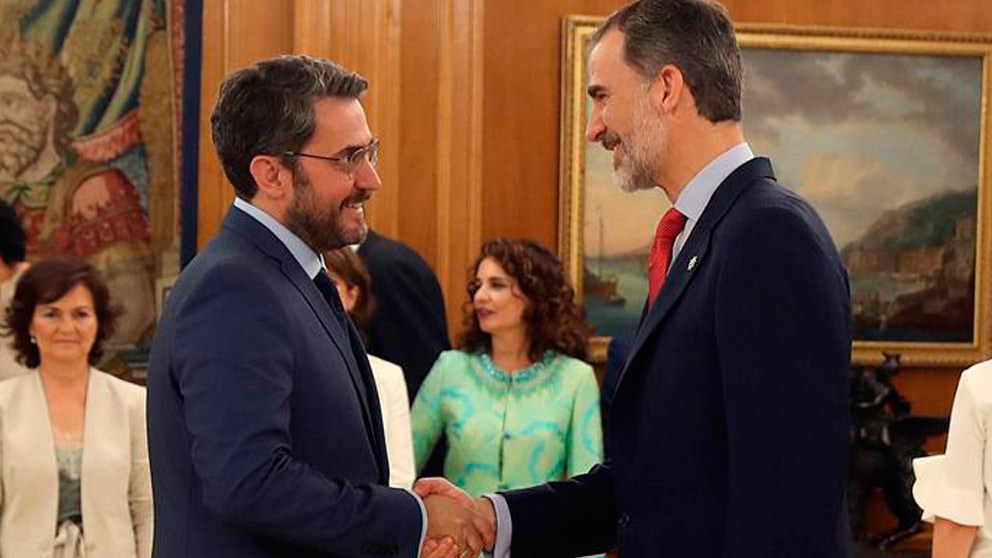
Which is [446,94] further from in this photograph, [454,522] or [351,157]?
[454,522]

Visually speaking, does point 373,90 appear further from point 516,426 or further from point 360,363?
point 360,363

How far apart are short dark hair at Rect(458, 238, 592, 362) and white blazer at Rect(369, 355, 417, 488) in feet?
1.82

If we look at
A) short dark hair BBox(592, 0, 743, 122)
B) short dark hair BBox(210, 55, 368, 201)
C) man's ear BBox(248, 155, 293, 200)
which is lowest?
man's ear BBox(248, 155, 293, 200)

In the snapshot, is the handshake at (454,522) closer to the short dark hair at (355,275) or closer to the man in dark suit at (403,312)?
the short dark hair at (355,275)

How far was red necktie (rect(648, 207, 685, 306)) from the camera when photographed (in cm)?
330

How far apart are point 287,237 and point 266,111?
0.84ft

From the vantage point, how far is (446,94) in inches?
309

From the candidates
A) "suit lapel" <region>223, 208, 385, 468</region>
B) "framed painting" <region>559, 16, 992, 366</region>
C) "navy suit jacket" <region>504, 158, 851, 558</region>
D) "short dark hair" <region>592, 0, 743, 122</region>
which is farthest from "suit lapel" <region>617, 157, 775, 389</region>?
"framed painting" <region>559, 16, 992, 366</region>

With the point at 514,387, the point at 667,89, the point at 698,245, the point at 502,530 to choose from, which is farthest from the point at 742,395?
the point at 514,387

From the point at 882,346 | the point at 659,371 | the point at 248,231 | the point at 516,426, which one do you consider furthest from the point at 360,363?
the point at 882,346

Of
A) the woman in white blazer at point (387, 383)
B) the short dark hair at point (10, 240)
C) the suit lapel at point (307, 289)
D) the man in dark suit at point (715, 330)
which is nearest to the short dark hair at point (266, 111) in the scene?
the suit lapel at point (307, 289)

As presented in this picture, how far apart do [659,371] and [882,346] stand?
568cm

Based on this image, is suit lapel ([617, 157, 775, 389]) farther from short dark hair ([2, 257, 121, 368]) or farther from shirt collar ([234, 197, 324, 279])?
short dark hair ([2, 257, 121, 368])

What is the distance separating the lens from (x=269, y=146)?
3285 millimetres
